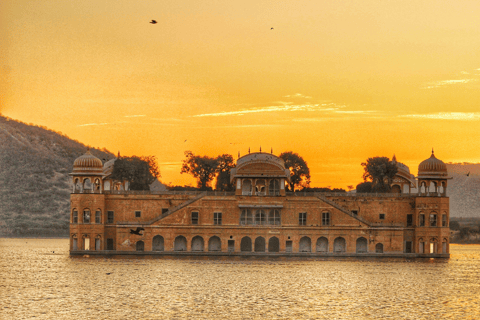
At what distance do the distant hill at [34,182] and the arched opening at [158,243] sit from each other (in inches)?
2394

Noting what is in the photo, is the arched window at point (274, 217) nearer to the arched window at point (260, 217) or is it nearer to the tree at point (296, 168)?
the arched window at point (260, 217)

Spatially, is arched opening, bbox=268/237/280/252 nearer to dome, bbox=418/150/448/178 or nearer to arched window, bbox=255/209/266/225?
arched window, bbox=255/209/266/225

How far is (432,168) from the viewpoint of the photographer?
93688 millimetres

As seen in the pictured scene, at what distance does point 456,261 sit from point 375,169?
19.3 metres

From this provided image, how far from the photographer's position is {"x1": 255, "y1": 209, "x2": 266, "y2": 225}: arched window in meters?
92.1

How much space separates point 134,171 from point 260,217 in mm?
24644

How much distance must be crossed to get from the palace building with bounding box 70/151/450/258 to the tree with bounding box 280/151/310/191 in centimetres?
2582

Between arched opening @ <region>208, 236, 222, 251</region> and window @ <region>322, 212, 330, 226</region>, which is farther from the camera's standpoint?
arched opening @ <region>208, 236, 222, 251</region>

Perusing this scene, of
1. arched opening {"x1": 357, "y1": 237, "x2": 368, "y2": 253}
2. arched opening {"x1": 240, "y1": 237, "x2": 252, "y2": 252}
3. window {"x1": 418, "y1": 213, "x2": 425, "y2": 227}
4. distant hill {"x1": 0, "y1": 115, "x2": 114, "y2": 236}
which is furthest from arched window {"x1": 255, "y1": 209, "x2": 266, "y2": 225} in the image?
distant hill {"x1": 0, "y1": 115, "x2": 114, "y2": 236}

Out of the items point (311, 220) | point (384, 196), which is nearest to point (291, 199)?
point (311, 220)

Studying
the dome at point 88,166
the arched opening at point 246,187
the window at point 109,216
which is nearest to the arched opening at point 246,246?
the arched opening at point 246,187

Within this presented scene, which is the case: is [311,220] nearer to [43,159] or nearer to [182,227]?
[182,227]

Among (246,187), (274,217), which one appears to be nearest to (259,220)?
(274,217)

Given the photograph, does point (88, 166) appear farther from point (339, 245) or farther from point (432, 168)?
point (432, 168)
